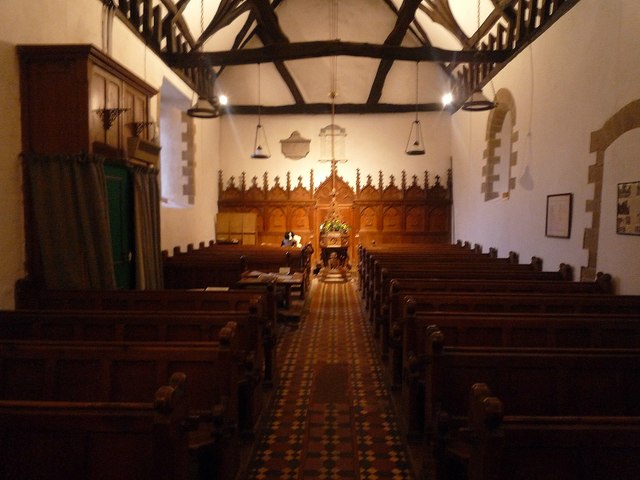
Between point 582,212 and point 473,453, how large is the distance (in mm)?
4649

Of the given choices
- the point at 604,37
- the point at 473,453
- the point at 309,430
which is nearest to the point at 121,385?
the point at 309,430

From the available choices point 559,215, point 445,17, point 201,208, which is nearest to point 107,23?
point 201,208

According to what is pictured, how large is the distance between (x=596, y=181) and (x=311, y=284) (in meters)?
6.21

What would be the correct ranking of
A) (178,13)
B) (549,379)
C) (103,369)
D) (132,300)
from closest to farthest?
(549,379), (103,369), (132,300), (178,13)

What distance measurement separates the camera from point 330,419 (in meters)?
3.62

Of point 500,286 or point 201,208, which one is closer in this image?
point 500,286

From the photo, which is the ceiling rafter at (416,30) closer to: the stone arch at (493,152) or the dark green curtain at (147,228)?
the stone arch at (493,152)

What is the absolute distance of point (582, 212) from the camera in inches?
214

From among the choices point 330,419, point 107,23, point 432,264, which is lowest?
point 330,419

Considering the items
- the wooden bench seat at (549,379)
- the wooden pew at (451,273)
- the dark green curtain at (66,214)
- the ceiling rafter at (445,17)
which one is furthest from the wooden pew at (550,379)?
the ceiling rafter at (445,17)

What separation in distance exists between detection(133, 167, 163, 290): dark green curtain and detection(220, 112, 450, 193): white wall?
7.28 m

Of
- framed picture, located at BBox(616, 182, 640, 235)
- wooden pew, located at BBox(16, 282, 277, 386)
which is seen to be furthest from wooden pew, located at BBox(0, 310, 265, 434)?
framed picture, located at BBox(616, 182, 640, 235)

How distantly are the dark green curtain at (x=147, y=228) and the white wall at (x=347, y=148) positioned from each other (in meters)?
7.28

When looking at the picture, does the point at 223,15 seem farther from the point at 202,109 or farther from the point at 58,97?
the point at 58,97
